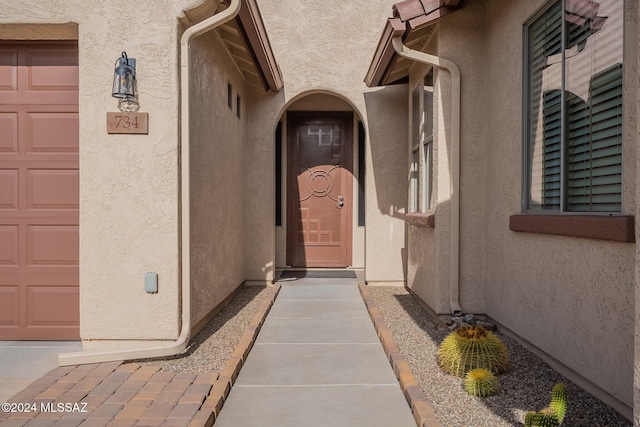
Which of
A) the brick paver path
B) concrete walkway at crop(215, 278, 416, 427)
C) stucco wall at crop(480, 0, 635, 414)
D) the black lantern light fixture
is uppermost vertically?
the black lantern light fixture

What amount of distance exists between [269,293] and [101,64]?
3807 mm

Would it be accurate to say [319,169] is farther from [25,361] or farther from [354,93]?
[25,361]

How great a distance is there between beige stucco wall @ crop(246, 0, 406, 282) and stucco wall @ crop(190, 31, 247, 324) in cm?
78

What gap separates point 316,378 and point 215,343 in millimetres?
1174

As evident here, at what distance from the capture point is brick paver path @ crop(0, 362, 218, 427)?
9.25 feet

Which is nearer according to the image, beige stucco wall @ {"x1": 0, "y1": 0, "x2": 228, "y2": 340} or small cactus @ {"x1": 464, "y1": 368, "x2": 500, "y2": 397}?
small cactus @ {"x1": 464, "y1": 368, "x2": 500, "y2": 397}

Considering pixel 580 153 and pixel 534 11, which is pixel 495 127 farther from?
pixel 580 153

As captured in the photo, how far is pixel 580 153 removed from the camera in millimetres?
3400

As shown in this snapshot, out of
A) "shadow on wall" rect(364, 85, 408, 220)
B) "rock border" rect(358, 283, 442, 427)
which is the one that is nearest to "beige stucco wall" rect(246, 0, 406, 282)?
"shadow on wall" rect(364, 85, 408, 220)

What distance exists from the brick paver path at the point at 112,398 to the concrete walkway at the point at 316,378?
0.85 ft

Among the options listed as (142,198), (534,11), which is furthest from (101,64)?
(534,11)

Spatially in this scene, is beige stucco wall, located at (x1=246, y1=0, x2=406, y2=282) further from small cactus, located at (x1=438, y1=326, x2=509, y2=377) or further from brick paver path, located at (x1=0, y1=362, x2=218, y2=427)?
brick paver path, located at (x1=0, y1=362, x2=218, y2=427)

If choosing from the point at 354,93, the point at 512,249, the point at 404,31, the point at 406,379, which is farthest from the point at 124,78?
the point at 354,93

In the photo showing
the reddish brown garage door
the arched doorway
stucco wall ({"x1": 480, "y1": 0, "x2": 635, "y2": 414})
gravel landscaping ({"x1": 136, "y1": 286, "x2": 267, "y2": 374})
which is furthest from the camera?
the arched doorway
